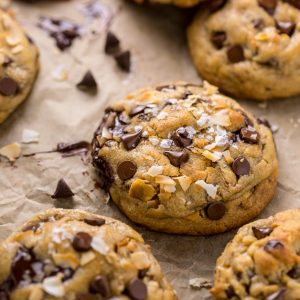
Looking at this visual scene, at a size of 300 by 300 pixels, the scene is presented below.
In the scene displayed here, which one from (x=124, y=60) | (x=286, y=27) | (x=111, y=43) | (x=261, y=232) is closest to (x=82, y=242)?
(x=261, y=232)

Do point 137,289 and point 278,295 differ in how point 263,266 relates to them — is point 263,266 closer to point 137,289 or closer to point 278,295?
point 278,295

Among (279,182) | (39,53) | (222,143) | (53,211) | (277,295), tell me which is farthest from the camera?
(39,53)

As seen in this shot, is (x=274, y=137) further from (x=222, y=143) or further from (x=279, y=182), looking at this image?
(x=222, y=143)

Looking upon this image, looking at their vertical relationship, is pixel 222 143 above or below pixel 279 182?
above

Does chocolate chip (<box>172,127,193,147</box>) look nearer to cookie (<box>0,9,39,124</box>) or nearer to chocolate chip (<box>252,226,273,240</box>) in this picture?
chocolate chip (<box>252,226,273,240</box>)

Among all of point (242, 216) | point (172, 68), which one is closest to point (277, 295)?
point (242, 216)

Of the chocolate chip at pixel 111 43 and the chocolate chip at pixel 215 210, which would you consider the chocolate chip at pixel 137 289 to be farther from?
the chocolate chip at pixel 111 43

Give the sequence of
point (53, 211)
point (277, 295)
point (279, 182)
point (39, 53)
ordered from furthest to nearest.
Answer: point (39, 53), point (279, 182), point (53, 211), point (277, 295)

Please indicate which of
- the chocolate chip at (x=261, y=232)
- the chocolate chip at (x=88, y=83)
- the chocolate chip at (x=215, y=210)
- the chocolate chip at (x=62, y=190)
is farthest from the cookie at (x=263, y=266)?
the chocolate chip at (x=88, y=83)

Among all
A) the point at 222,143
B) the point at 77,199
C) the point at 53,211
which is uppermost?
the point at 222,143
